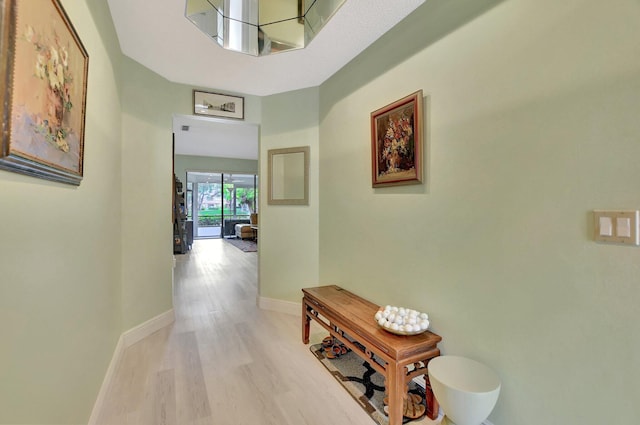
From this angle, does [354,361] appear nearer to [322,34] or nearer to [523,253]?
[523,253]

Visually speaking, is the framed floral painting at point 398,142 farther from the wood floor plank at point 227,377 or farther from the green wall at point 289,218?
the wood floor plank at point 227,377

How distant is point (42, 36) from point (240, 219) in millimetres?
9789

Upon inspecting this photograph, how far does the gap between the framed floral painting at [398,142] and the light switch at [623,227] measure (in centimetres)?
98

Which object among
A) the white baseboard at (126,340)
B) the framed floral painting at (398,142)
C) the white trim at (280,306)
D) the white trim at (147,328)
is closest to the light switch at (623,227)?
the framed floral painting at (398,142)

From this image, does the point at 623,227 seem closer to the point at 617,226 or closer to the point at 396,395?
the point at 617,226

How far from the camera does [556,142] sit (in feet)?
4.01

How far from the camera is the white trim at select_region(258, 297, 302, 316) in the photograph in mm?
3238

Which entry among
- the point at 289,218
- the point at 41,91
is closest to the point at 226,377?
the point at 289,218

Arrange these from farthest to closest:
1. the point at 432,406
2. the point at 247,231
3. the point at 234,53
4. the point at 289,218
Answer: the point at 247,231, the point at 289,218, the point at 234,53, the point at 432,406

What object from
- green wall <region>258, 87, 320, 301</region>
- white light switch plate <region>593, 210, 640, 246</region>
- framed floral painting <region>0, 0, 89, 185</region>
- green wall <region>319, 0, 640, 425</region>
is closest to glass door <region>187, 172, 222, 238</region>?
green wall <region>258, 87, 320, 301</region>

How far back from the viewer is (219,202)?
33.0 feet

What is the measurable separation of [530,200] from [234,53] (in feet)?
7.95

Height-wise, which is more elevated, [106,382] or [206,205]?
[206,205]

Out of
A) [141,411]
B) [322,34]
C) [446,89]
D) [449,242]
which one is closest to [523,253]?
[449,242]
